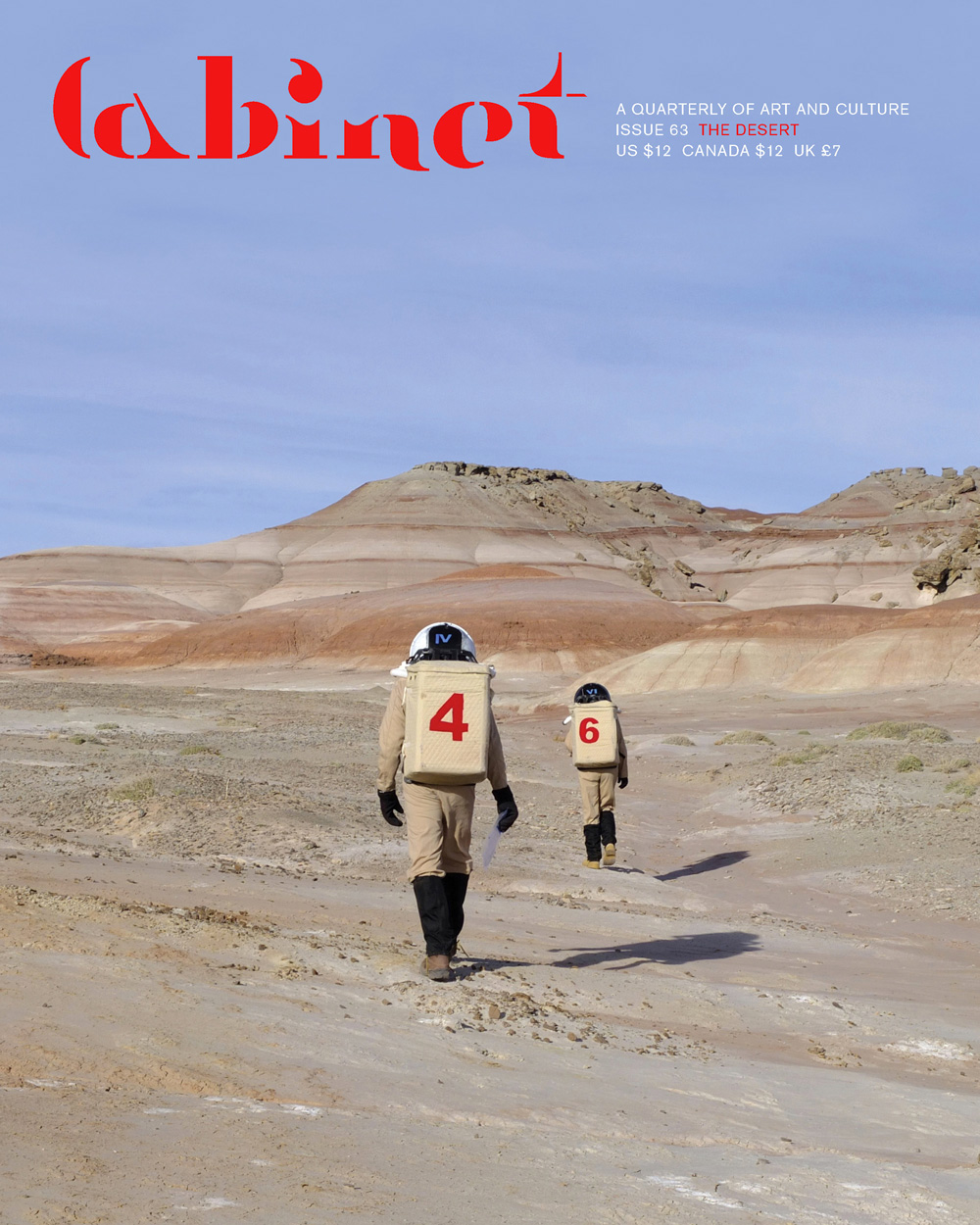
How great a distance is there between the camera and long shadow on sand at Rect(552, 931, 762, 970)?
1005cm

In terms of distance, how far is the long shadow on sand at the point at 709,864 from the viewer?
1719 centimetres

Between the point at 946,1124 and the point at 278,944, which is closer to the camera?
the point at 946,1124

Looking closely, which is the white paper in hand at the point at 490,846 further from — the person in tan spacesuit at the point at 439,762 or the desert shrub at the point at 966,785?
the desert shrub at the point at 966,785

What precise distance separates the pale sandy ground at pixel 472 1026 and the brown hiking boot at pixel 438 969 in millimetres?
123

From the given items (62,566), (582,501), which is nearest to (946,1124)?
(62,566)

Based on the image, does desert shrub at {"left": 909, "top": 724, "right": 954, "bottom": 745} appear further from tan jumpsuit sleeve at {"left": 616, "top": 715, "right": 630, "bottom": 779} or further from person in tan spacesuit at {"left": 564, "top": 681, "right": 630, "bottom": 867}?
tan jumpsuit sleeve at {"left": 616, "top": 715, "right": 630, "bottom": 779}

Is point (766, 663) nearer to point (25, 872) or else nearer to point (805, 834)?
point (805, 834)

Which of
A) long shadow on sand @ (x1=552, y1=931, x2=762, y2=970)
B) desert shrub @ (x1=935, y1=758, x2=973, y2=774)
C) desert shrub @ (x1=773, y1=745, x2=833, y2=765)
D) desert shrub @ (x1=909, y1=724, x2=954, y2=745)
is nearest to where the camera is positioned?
long shadow on sand @ (x1=552, y1=931, x2=762, y2=970)

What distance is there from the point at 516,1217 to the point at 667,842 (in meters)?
16.8

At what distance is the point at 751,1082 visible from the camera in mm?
6637

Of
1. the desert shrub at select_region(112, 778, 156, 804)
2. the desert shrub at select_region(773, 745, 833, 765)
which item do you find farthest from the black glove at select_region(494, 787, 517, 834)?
the desert shrub at select_region(773, 745, 833, 765)

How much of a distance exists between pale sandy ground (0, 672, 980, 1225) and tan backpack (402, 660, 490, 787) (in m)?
1.27

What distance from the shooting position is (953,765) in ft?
76.5

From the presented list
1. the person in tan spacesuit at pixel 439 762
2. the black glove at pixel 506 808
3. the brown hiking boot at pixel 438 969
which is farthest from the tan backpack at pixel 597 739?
the brown hiking boot at pixel 438 969
